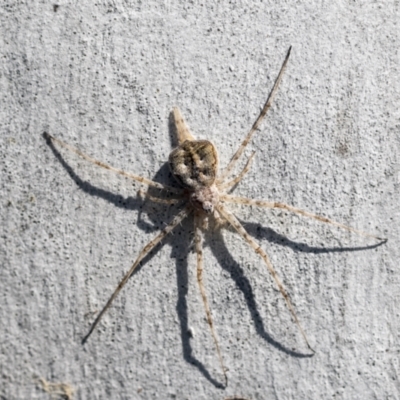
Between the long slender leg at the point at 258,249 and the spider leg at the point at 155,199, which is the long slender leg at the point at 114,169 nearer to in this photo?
the spider leg at the point at 155,199

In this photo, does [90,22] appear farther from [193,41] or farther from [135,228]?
[135,228]

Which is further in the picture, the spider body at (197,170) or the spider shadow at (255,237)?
the spider shadow at (255,237)

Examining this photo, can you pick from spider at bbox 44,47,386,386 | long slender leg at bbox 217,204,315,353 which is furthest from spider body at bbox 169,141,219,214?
long slender leg at bbox 217,204,315,353

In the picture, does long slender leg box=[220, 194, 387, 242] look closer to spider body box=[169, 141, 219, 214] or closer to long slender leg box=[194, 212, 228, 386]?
spider body box=[169, 141, 219, 214]

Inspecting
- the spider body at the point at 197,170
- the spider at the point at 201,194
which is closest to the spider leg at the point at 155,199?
the spider at the point at 201,194

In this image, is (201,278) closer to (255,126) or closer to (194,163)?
(194,163)

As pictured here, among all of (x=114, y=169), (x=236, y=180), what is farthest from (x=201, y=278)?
(x=114, y=169)
